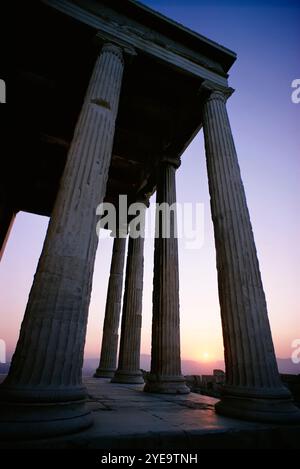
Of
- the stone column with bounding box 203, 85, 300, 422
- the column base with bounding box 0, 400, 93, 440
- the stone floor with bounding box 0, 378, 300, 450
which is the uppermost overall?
the stone column with bounding box 203, 85, 300, 422

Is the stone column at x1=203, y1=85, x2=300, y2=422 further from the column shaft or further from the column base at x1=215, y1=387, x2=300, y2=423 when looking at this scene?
the column shaft

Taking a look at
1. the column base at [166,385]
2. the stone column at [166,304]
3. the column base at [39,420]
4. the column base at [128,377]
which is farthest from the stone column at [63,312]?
the column base at [128,377]

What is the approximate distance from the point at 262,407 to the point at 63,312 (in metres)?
6.27

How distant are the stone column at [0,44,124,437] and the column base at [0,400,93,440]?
0.01m

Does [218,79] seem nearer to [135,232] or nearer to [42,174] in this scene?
[135,232]

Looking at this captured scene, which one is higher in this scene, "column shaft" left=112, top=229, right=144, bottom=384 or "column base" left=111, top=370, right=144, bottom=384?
"column shaft" left=112, top=229, right=144, bottom=384

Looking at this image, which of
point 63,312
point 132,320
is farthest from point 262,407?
point 132,320

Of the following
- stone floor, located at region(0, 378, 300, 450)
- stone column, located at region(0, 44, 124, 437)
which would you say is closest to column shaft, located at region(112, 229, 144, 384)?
stone floor, located at region(0, 378, 300, 450)

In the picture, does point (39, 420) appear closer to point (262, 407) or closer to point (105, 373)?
point (262, 407)

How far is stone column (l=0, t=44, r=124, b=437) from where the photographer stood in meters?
5.40

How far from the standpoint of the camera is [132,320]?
1972cm

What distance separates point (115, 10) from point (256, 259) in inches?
599

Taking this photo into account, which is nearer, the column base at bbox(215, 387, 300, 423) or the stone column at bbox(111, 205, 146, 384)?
the column base at bbox(215, 387, 300, 423)
